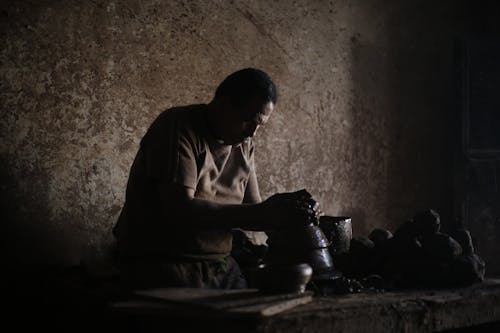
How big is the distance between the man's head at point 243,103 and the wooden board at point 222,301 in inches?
35.8

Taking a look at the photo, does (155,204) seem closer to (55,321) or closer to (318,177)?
(55,321)

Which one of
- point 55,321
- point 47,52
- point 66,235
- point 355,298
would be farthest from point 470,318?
point 47,52

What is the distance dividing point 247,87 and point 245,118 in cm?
16

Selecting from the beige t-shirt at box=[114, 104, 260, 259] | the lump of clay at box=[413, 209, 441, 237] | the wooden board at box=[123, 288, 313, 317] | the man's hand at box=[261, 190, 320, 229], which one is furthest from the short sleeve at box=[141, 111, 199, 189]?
the lump of clay at box=[413, 209, 441, 237]

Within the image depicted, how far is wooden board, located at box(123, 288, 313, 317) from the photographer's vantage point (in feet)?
7.45

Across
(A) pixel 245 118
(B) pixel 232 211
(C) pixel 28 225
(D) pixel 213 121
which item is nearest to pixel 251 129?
(A) pixel 245 118

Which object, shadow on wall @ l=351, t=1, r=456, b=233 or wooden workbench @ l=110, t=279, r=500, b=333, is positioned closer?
wooden workbench @ l=110, t=279, r=500, b=333

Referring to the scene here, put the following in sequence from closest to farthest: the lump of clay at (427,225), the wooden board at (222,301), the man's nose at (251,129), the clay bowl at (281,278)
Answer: the wooden board at (222,301)
the clay bowl at (281,278)
the man's nose at (251,129)
the lump of clay at (427,225)

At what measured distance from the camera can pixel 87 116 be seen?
4453 mm

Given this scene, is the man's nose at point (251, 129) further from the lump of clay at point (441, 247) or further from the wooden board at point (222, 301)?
the lump of clay at point (441, 247)

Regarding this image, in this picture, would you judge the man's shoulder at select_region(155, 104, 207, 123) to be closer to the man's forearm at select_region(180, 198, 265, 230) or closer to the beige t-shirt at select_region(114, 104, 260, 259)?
the beige t-shirt at select_region(114, 104, 260, 259)

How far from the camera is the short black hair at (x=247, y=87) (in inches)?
122

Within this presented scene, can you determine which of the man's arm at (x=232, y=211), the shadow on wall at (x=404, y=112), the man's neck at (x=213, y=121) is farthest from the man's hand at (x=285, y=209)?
the shadow on wall at (x=404, y=112)

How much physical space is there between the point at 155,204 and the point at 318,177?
121 inches
